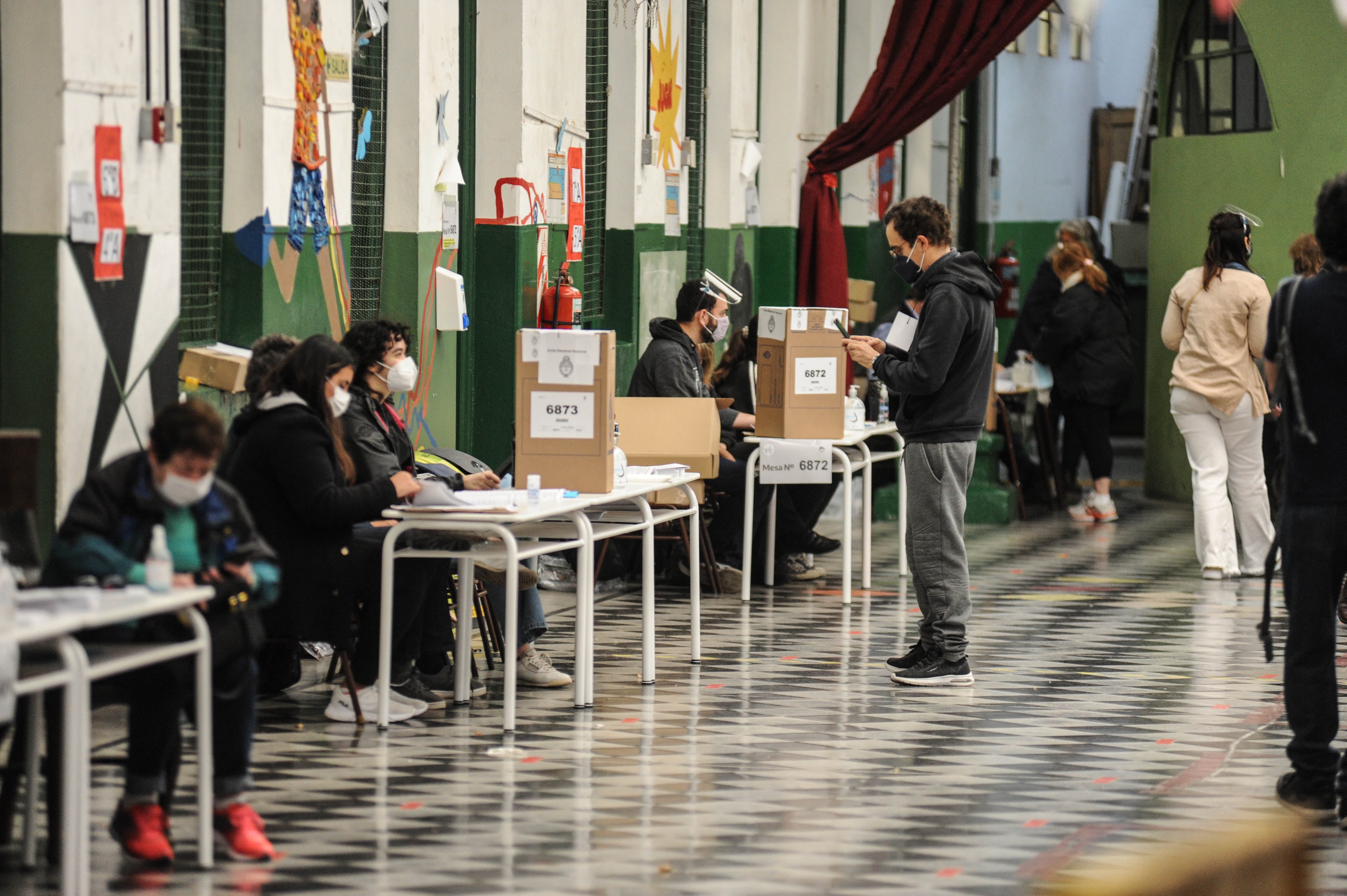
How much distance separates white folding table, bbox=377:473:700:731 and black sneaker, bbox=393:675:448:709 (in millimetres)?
69

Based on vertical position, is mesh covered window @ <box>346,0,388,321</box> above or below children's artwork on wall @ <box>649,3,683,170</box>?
below

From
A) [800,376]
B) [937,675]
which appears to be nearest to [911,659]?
[937,675]

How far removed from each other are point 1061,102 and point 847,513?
10.1 meters

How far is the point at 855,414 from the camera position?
366 inches

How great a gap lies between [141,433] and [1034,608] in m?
4.31

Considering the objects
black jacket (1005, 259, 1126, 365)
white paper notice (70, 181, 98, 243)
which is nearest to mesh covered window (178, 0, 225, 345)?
white paper notice (70, 181, 98, 243)

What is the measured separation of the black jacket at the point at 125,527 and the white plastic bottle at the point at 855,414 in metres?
4.99

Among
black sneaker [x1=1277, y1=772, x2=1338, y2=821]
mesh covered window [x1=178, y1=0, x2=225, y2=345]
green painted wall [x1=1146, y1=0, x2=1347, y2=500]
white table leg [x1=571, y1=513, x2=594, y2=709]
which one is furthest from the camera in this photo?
green painted wall [x1=1146, y1=0, x2=1347, y2=500]

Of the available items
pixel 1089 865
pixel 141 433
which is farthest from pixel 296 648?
pixel 1089 865

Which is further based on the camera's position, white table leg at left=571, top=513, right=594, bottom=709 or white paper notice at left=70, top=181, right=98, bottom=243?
white table leg at left=571, top=513, right=594, bottom=709

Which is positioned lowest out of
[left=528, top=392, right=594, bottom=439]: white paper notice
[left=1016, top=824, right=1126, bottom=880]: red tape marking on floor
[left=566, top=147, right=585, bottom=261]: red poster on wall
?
[left=1016, top=824, right=1126, bottom=880]: red tape marking on floor

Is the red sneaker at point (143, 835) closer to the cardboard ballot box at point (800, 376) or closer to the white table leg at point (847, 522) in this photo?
the white table leg at point (847, 522)

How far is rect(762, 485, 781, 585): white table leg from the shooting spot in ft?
29.2

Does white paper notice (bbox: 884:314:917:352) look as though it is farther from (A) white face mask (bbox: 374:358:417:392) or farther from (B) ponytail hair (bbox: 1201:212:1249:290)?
(B) ponytail hair (bbox: 1201:212:1249:290)
